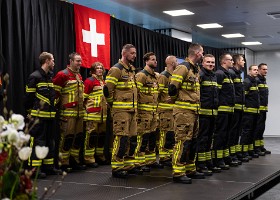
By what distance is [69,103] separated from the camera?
530 cm

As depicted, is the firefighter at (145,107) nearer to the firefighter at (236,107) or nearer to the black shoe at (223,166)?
the black shoe at (223,166)

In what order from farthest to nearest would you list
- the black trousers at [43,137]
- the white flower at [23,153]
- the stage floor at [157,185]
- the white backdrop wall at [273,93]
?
the white backdrop wall at [273,93]
the black trousers at [43,137]
the stage floor at [157,185]
the white flower at [23,153]

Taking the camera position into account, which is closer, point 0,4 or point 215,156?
point 0,4

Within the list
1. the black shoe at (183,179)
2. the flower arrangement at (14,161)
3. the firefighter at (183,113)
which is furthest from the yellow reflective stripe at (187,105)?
the flower arrangement at (14,161)

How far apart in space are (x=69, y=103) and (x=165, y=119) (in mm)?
1383

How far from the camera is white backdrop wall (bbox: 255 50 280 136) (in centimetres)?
1487

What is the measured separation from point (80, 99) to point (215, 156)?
1.89m

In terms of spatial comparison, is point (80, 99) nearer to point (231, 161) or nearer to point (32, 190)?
point (231, 161)

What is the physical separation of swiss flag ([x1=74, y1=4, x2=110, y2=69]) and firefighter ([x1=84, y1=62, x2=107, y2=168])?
521 millimetres

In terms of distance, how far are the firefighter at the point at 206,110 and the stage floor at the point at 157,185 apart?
266 mm

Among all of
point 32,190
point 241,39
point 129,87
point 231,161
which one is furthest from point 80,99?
point 241,39

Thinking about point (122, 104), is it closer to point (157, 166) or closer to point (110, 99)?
point (110, 99)

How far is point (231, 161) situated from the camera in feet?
19.4

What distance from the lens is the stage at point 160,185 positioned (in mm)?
3857
